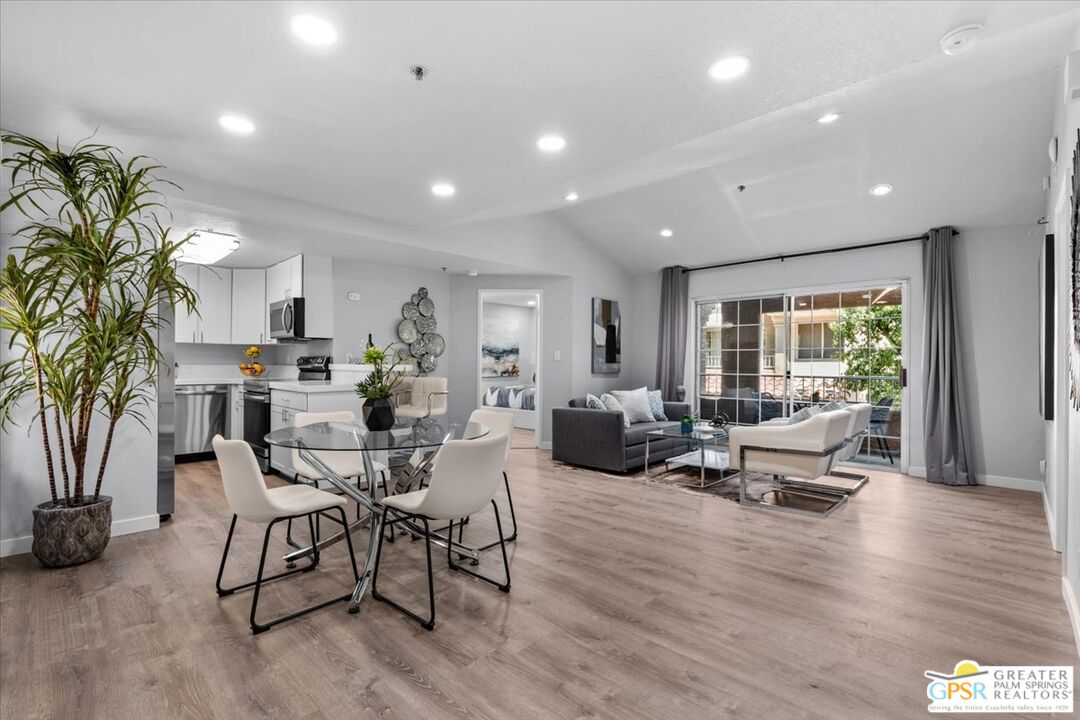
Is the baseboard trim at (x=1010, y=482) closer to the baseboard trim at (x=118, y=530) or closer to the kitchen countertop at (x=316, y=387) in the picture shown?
the kitchen countertop at (x=316, y=387)

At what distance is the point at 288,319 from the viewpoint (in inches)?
215

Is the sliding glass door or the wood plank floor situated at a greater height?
the sliding glass door

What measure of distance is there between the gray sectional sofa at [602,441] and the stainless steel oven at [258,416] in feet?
9.64

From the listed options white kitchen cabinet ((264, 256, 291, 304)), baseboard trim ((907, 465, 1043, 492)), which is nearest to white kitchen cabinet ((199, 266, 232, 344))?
white kitchen cabinet ((264, 256, 291, 304))

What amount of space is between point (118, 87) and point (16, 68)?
14.0 inches

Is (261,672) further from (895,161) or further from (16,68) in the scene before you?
(895,161)

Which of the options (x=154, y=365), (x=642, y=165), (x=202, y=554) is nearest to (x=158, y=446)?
(x=154, y=365)

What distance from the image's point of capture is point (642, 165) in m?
3.73

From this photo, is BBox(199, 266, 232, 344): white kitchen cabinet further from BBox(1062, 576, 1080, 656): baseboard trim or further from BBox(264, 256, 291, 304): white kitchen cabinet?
BBox(1062, 576, 1080, 656): baseboard trim

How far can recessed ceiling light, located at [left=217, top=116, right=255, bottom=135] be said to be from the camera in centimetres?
277

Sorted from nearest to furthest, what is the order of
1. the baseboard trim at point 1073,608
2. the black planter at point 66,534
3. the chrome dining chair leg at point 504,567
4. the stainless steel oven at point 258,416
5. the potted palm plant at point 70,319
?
the baseboard trim at point 1073,608
the chrome dining chair leg at point 504,567
the potted palm plant at point 70,319
the black planter at point 66,534
the stainless steel oven at point 258,416

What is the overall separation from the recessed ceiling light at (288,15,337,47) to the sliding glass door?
5.65 metres

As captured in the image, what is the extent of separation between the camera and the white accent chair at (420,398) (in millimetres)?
4727

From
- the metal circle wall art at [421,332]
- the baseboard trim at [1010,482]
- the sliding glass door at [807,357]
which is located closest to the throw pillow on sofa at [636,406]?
the sliding glass door at [807,357]
